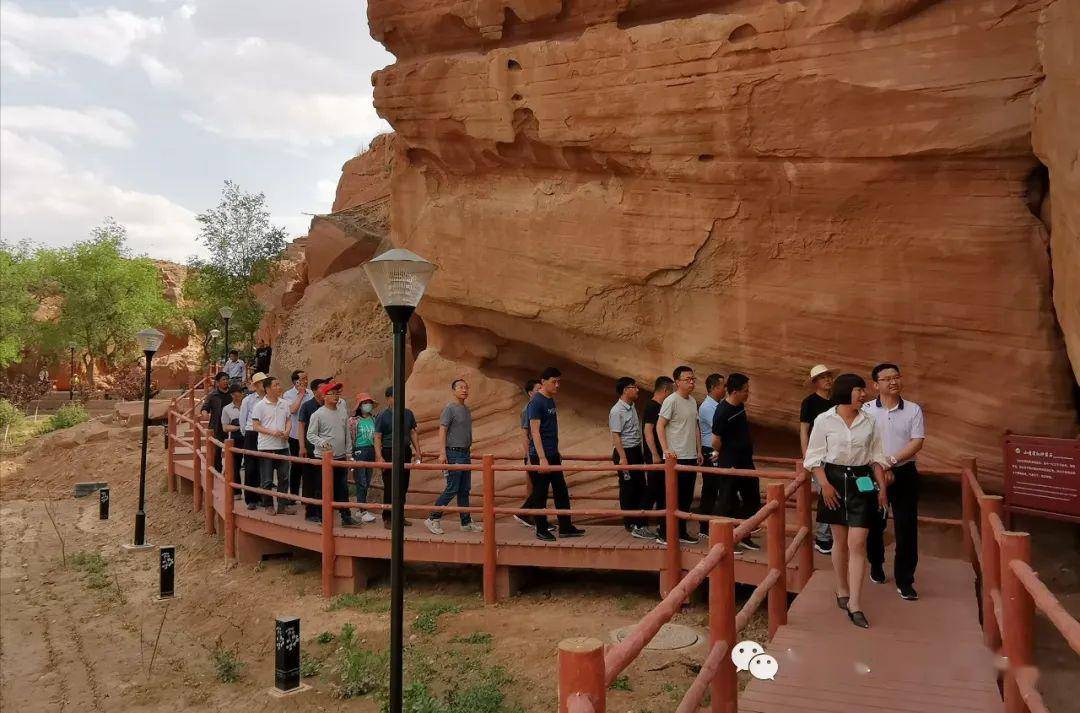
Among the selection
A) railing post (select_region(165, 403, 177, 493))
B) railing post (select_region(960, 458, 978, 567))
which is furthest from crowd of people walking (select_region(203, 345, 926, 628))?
railing post (select_region(165, 403, 177, 493))

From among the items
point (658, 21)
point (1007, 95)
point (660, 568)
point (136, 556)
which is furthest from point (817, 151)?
point (136, 556)

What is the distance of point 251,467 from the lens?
10883 mm

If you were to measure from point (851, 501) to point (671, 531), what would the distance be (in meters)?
A: 2.60

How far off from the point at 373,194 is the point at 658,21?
1572cm

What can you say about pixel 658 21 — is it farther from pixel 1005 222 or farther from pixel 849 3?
pixel 1005 222

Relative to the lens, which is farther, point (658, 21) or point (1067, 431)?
point (658, 21)

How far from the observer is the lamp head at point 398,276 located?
5367 mm

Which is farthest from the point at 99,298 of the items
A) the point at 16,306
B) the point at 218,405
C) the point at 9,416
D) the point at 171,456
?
the point at 218,405

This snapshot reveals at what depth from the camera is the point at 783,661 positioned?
4.80m

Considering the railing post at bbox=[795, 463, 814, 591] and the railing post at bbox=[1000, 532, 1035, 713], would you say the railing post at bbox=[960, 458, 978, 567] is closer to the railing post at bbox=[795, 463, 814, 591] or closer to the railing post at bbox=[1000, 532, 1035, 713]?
the railing post at bbox=[795, 463, 814, 591]

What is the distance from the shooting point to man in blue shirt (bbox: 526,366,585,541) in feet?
27.5

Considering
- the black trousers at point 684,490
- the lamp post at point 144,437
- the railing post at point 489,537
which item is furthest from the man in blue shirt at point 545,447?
the lamp post at point 144,437

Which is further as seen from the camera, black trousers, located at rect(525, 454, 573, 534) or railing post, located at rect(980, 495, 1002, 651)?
black trousers, located at rect(525, 454, 573, 534)

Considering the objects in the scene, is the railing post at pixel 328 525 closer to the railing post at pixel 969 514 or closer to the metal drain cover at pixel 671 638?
the metal drain cover at pixel 671 638
